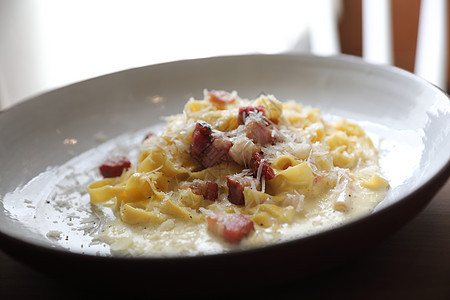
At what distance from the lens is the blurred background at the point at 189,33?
12.6ft

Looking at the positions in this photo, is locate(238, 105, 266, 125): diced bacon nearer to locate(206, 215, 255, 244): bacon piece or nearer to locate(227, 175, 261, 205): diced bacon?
locate(227, 175, 261, 205): diced bacon

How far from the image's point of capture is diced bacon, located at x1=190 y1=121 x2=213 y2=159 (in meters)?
2.16

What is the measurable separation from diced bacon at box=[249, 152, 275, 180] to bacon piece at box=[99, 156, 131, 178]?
63cm

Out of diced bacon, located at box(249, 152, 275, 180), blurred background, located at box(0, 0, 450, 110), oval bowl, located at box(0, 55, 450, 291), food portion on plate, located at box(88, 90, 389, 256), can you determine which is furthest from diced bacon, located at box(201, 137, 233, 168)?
blurred background, located at box(0, 0, 450, 110)

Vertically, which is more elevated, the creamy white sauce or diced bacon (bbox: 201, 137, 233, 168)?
diced bacon (bbox: 201, 137, 233, 168)

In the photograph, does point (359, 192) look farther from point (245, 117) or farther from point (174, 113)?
point (174, 113)

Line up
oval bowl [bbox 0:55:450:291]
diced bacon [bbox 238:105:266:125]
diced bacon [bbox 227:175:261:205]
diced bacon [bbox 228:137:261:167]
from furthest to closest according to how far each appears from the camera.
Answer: diced bacon [bbox 238:105:266:125] → diced bacon [bbox 228:137:261:167] → diced bacon [bbox 227:175:261:205] → oval bowl [bbox 0:55:450:291]

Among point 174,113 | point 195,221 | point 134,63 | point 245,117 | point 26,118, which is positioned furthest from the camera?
point 134,63

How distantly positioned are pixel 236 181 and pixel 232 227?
0.99 ft

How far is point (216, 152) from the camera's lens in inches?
84.5

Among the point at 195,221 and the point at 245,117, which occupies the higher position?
the point at 245,117

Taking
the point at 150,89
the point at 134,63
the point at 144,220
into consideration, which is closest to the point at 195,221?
the point at 144,220

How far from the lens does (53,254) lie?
1.36 m

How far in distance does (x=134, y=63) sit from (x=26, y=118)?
78.9 inches
